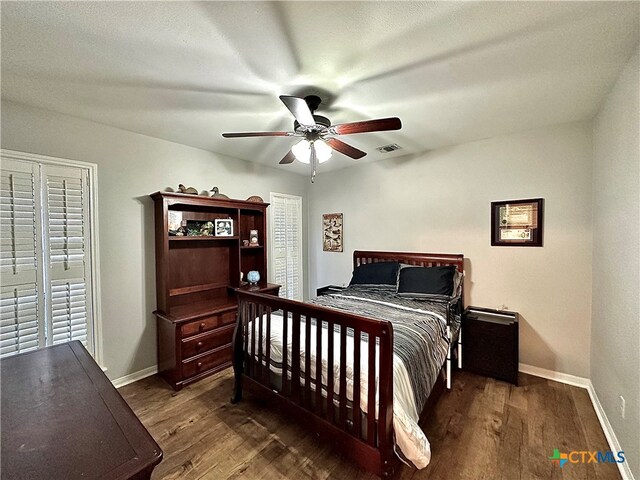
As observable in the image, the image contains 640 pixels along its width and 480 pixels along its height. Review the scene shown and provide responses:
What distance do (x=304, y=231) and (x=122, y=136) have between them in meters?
2.83

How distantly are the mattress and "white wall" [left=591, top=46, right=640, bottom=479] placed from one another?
3.56 feet

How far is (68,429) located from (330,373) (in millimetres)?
1238

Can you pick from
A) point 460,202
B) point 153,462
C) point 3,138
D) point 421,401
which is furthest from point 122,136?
point 460,202

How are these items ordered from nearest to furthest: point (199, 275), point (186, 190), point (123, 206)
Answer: point (123, 206)
point (186, 190)
point (199, 275)

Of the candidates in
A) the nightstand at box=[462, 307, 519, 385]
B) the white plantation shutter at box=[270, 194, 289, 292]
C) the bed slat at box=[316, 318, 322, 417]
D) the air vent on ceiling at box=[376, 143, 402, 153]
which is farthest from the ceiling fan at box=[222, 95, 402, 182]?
the nightstand at box=[462, 307, 519, 385]

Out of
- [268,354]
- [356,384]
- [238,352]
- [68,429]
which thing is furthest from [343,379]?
[68,429]

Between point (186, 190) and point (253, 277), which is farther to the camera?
point (253, 277)

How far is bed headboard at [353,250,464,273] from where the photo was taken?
3.28 meters

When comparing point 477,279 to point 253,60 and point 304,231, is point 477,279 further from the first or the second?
point 253,60

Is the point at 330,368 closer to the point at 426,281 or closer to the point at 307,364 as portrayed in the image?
the point at 307,364

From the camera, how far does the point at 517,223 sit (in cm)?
293

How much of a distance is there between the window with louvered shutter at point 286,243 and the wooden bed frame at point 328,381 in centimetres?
191

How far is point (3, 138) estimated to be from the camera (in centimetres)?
213

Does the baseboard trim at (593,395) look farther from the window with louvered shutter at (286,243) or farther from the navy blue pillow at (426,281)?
the window with louvered shutter at (286,243)
